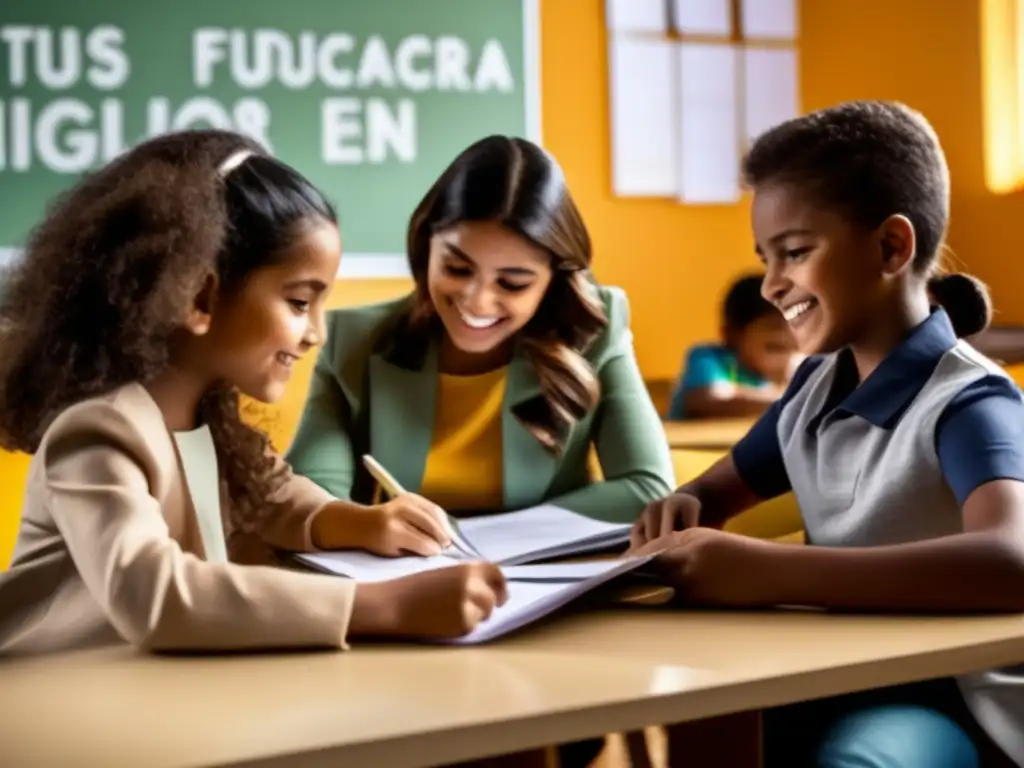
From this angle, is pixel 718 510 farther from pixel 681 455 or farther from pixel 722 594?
pixel 681 455

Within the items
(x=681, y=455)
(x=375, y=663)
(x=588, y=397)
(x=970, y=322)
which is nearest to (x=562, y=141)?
(x=681, y=455)

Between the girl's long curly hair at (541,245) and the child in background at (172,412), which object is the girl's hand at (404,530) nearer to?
the child in background at (172,412)

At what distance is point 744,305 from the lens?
3029mm

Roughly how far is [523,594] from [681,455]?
901mm

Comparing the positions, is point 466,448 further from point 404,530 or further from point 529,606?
point 529,606

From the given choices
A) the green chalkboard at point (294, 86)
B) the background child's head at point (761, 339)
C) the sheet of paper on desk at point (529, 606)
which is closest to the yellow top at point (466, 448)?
the sheet of paper on desk at point (529, 606)

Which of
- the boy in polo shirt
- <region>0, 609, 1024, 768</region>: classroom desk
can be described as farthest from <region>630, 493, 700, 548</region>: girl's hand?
<region>0, 609, 1024, 768</region>: classroom desk

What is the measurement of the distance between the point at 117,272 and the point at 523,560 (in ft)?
1.24

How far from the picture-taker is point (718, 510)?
1.26 metres

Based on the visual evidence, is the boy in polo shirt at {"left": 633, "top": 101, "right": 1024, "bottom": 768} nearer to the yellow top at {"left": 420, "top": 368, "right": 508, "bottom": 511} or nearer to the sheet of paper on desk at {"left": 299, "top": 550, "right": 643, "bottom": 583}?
the sheet of paper on desk at {"left": 299, "top": 550, "right": 643, "bottom": 583}

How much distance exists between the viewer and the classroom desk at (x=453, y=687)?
0.64m

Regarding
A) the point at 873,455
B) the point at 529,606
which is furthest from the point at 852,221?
the point at 529,606

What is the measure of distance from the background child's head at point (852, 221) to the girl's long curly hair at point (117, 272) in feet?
1.38

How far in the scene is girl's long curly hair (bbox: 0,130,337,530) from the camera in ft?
3.08
